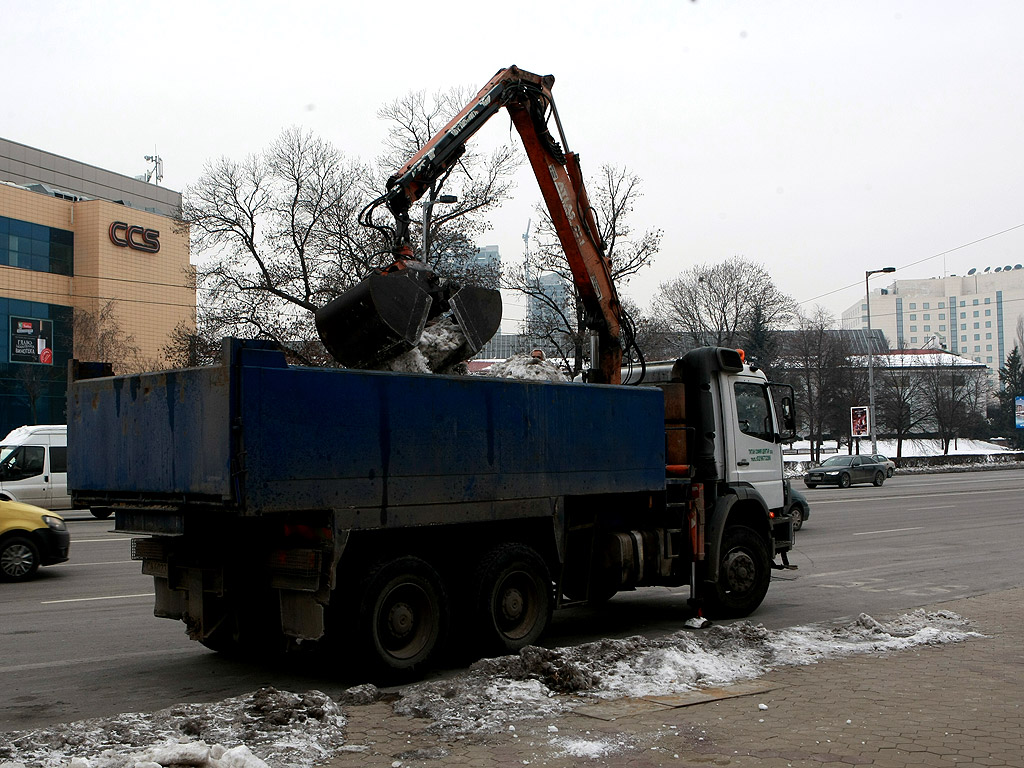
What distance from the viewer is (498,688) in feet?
22.1

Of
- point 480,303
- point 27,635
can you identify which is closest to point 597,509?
point 480,303

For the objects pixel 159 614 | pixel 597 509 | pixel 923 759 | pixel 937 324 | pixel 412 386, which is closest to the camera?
pixel 923 759

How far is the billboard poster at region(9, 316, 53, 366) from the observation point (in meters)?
56.7

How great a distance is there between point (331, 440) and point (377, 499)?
23.2 inches

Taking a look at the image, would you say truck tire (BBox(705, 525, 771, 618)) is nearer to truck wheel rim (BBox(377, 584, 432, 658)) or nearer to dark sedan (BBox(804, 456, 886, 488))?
truck wheel rim (BBox(377, 584, 432, 658))

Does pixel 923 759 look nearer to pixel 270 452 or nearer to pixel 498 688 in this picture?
pixel 498 688

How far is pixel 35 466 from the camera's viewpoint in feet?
84.7

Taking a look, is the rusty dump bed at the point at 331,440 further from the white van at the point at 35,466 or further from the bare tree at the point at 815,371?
the bare tree at the point at 815,371

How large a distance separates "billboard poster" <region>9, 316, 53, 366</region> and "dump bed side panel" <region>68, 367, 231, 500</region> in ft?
177

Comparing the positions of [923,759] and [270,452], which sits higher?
[270,452]

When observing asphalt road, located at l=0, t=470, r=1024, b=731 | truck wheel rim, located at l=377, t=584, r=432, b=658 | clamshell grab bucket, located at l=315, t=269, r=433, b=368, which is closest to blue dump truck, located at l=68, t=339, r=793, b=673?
truck wheel rim, located at l=377, t=584, r=432, b=658

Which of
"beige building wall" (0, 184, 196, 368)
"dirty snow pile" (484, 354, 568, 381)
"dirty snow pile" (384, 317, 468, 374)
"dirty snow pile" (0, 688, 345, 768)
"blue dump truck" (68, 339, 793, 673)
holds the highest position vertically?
"beige building wall" (0, 184, 196, 368)

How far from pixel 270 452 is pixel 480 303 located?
363 cm

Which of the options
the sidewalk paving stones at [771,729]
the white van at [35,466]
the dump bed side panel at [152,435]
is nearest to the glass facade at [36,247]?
the white van at [35,466]
